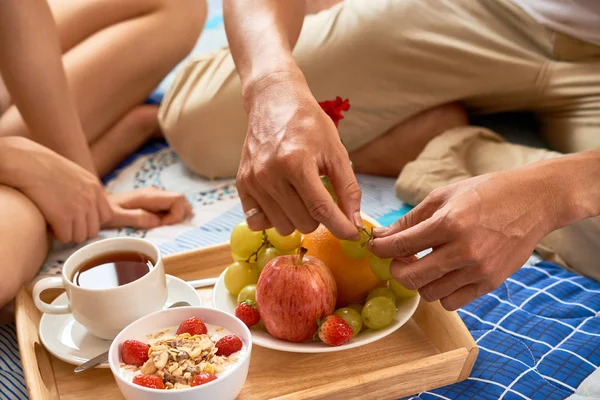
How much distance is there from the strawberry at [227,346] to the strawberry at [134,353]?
0.26 ft

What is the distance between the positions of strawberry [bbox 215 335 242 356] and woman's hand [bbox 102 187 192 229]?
0.59 metres

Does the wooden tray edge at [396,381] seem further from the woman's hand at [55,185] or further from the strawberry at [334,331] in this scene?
the woman's hand at [55,185]

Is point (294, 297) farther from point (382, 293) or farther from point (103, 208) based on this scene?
point (103, 208)

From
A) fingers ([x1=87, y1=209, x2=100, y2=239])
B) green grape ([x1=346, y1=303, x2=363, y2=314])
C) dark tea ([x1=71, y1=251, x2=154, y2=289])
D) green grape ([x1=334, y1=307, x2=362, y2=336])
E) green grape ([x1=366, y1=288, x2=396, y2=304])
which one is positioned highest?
dark tea ([x1=71, y1=251, x2=154, y2=289])

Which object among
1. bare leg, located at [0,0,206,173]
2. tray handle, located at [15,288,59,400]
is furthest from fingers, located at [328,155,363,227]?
bare leg, located at [0,0,206,173]

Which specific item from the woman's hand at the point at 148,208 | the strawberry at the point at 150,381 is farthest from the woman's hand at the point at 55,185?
the strawberry at the point at 150,381

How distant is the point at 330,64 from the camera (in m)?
1.41

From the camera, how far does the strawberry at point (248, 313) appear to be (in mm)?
822

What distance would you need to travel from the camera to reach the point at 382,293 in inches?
32.9

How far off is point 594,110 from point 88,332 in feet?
3.31

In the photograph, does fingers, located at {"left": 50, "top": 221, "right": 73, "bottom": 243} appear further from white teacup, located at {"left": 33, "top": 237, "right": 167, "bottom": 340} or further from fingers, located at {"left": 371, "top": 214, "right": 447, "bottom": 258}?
→ fingers, located at {"left": 371, "top": 214, "right": 447, "bottom": 258}

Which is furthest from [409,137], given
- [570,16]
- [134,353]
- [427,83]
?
[134,353]

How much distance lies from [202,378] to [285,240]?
0.25 meters

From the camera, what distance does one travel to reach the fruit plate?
31.0 inches
